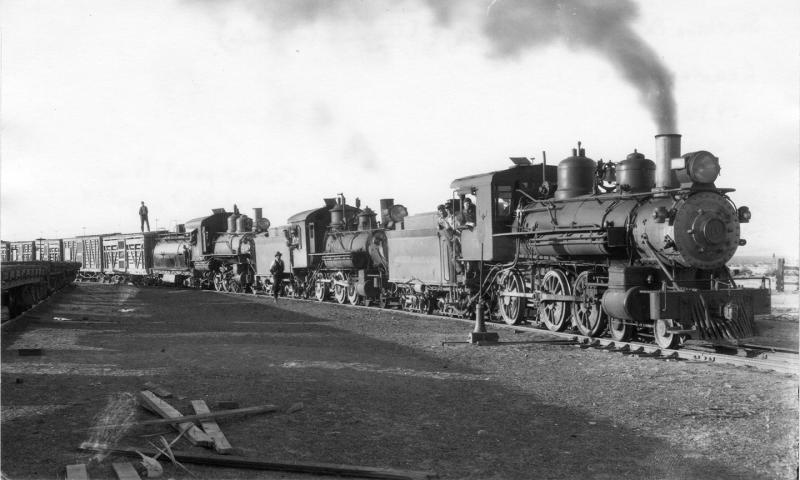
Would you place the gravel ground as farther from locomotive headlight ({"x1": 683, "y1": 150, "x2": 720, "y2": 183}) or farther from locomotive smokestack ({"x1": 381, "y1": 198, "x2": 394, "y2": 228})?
locomotive smokestack ({"x1": 381, "y1": 198, "x2": 394, "y2": 228})

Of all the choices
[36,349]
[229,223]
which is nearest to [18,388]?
[36,349]

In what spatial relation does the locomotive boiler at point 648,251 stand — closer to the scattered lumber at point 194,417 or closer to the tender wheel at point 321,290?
the scattered lumber at point 194,417

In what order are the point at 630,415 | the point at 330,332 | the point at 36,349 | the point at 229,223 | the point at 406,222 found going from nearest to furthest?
the point at 630,415 → the point at 36,349 → the point at 330,332 → the point at 406,222 → the point at 229,223

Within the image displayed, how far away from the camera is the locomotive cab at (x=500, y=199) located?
14938mm

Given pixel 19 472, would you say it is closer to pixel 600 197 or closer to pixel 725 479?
pixel 725 479

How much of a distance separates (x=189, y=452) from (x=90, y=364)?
17.9 feet

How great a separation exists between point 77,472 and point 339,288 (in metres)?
18.7

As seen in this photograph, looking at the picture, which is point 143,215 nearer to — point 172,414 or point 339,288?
point 339,288

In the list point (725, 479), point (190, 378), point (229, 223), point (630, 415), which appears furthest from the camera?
point (229, 223)

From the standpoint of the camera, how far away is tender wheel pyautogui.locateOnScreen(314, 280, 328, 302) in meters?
24.9

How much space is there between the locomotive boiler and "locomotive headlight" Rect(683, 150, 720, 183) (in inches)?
0.7

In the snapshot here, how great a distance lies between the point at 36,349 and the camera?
11.6 metres

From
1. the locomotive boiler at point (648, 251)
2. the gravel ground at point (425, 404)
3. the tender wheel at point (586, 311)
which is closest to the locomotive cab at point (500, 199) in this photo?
the locomotive boiler at point (648, 251)

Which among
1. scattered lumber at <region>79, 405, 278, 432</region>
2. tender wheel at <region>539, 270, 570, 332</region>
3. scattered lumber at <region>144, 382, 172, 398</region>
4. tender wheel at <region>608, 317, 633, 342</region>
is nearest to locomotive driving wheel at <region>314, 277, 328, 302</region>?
tender wheel at <region>539, 270, 570, 332</region>
